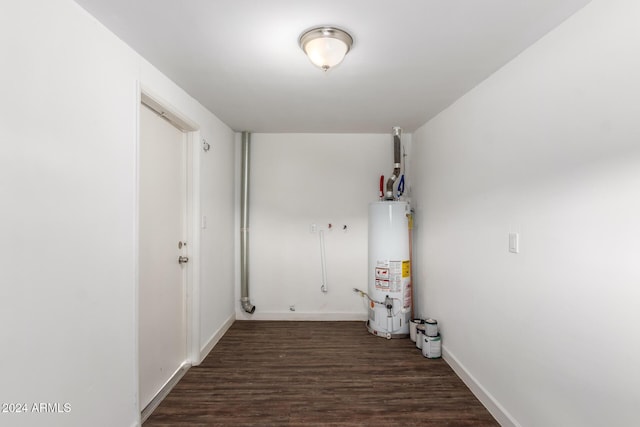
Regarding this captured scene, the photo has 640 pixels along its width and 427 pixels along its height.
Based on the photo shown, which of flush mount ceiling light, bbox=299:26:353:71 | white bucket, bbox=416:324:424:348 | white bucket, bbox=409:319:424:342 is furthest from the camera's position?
white bucket, bbox=409:319:424:342

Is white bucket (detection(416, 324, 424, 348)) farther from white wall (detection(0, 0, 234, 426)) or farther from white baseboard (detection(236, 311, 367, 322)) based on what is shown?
→ white wall (detection(0, 0, 234, 426))

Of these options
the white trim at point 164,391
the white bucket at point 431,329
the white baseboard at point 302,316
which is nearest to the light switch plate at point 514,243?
the white bucket at point 431,329

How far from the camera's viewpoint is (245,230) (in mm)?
3533

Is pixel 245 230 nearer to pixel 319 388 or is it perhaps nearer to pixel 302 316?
pixel 302 316

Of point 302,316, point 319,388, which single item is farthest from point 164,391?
point 302,316

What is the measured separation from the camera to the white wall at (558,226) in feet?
3.74

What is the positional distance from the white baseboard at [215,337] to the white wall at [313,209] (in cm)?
47

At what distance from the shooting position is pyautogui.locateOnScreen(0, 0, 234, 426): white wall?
1.02 metres

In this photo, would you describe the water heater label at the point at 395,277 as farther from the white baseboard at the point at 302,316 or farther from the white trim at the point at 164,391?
the white trim at the point at 164,391

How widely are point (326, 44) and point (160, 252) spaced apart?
70.4 inches

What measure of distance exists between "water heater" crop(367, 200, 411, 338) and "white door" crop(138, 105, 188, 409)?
1911mm

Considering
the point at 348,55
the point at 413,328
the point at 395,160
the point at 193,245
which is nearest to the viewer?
the point at 348,55

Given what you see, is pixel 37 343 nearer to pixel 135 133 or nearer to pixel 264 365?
pixel 135 133

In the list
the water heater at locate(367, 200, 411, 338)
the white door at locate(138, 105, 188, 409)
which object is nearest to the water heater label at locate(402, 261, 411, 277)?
the water heater at locate(367, 200, 411, 338)
